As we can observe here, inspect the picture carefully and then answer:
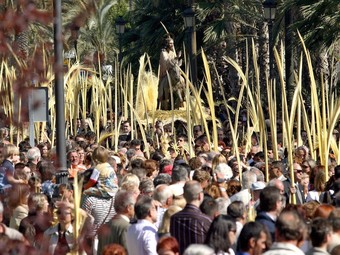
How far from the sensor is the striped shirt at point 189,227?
31.9ft

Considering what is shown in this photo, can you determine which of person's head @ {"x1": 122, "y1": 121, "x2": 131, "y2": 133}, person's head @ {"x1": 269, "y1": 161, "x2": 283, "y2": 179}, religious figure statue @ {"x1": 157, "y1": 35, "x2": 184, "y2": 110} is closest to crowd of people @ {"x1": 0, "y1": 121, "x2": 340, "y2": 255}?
person's head @ {"x1": 269, "y1": 161, "x2": 283, "y2": 179}

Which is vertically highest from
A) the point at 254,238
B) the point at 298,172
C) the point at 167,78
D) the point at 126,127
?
the point at 167,78

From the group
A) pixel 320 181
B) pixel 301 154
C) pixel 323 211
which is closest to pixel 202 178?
pixel 320 181

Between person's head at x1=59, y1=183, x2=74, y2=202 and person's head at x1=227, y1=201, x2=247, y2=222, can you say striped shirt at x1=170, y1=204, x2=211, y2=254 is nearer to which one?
person's head at x1=227, y1=201, x2=247, y2=222

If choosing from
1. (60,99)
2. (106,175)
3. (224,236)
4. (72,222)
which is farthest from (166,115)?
(224,236)

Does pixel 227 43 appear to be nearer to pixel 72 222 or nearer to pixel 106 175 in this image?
pixel 106 175

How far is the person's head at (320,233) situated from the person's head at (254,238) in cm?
44

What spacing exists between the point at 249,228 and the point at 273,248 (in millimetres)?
737

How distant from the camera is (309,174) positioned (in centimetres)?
1380

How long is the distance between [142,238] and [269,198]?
1059 millimetres

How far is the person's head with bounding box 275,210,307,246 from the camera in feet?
25.7

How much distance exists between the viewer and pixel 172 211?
1030 cm

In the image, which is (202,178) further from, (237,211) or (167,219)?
(237,211)

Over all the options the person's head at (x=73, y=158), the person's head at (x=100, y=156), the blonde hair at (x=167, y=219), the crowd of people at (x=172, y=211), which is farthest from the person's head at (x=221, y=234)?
the person's head at (x=73, y=158)
